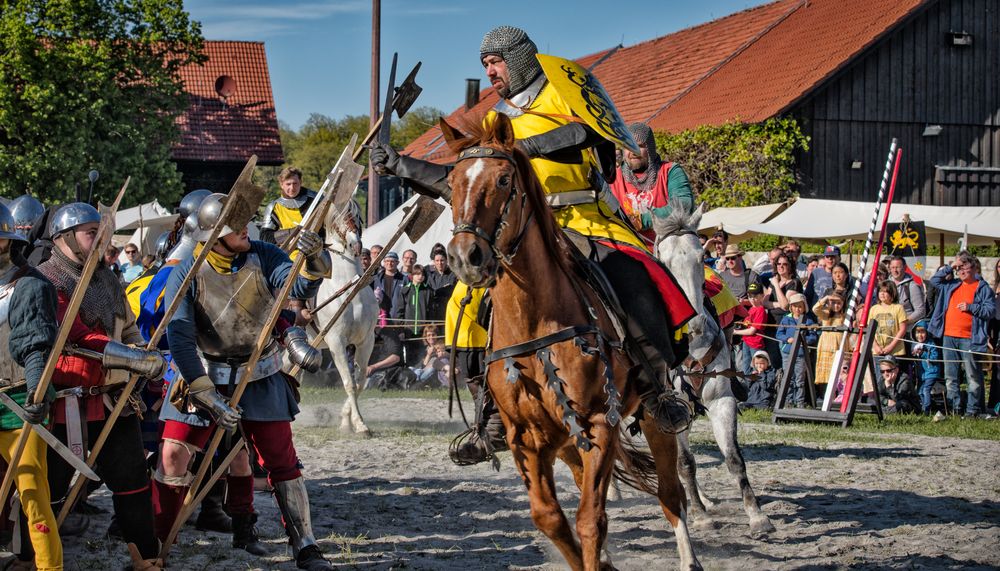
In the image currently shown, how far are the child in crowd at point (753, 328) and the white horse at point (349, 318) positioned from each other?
465 cm

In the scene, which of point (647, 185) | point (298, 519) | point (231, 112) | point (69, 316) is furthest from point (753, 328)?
point (231, 112)

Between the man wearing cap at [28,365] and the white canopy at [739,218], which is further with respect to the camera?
the white canopy at [739,218]

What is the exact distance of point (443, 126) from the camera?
475 centimetres

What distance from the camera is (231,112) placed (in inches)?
1742

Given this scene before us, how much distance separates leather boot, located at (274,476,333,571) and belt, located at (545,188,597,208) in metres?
1.96

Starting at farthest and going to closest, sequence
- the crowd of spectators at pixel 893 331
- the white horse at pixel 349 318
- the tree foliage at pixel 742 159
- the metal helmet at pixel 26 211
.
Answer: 1. the tree foliage at pixel 742 159
2. the crowd of spectators at pixel 893 331
3. the white horse at pixel 349 318
4. the metal helmet at pixel 26 211

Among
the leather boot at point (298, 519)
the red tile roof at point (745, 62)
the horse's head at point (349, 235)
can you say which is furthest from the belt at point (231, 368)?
the red tile roof at point (745, 62)

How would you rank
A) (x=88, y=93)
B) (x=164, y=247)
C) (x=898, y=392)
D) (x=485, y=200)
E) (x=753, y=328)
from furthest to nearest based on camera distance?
(x=88, y=93), (x=898, y=392), (x=753, y=328), (x=164, y=247), (x=485, y=200)

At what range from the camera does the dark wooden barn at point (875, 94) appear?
26.0 m

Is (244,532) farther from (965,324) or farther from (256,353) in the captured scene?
(965,324)

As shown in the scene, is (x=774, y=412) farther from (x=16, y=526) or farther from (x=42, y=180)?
(x=42, y=180)

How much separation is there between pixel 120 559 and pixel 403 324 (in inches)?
397

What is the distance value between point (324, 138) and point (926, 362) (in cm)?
5746

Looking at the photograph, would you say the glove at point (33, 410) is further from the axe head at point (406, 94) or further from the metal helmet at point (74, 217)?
the axe head at point (406, 94)
